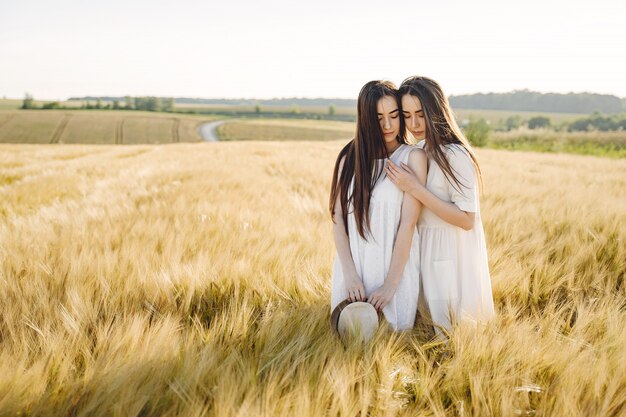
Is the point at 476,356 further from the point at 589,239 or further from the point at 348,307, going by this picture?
the point at 589,239

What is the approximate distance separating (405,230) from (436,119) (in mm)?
514

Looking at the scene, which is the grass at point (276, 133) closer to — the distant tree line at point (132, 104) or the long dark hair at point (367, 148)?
the distant tree line at point (132, 104)

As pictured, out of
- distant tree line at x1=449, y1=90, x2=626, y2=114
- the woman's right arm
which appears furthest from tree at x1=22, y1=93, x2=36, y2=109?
the woman's right arm

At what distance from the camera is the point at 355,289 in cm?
175

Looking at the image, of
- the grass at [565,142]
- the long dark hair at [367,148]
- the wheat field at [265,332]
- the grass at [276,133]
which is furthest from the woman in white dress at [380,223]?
the grass at [276,133]

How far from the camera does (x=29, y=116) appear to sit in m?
63.6

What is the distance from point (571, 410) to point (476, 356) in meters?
0.27

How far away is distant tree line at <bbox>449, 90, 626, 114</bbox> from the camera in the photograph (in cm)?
8670

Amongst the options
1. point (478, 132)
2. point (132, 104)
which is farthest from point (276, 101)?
point (478, 132)

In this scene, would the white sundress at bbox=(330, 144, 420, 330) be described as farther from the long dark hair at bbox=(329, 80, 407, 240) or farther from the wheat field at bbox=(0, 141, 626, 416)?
the wheat field at bbox=(0, 141, 626, 416)

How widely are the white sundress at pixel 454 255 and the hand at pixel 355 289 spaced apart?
339mm

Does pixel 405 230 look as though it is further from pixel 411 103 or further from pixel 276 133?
pixel 276 133

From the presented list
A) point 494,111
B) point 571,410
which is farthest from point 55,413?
point 494,111

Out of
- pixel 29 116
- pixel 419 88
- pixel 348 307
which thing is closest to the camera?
pixel 348 307
